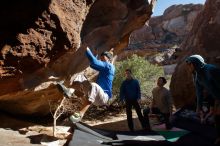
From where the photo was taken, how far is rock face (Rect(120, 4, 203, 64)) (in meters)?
43.8

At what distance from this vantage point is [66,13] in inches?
295

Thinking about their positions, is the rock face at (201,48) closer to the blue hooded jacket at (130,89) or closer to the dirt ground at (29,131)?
the dirt ground at (29,131)

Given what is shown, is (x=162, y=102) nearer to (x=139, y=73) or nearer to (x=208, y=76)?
(x=208, y=76)

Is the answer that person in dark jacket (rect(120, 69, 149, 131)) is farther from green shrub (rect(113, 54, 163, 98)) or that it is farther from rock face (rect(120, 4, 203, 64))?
rock face (rect(120, 4, 203, 64))

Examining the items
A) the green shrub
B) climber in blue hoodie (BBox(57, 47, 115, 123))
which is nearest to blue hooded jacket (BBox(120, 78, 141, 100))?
climber in blue hoodie (BBox(57, 47, 115, 123))

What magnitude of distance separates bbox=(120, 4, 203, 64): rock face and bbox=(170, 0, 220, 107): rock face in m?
27.0

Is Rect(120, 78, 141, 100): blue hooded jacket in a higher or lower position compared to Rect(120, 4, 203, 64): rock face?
lower

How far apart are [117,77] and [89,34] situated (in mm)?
7498

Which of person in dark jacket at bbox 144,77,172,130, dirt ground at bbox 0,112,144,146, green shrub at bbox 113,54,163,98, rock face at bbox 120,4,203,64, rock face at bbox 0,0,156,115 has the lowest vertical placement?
dirt ground at bbox 0,112,144,146

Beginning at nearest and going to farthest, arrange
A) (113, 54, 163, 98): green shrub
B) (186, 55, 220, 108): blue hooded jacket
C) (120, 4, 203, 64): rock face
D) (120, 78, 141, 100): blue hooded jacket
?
(186, 55, 220, 108): blue hooded jacket < (120, 78, 141, 100): blue hooded jacket < (113, 54, 163, 98): green shrub < (120, 4, 203, 64): rock face

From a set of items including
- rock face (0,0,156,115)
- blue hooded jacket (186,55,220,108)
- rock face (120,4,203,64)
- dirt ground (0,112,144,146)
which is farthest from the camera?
rock face (120,4,203,64)

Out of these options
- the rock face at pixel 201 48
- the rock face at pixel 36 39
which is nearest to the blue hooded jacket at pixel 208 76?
the rock face at pixel 36 39

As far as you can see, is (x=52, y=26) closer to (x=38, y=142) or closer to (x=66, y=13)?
(x=66, y=13)

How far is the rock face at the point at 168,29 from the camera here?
144 feet
